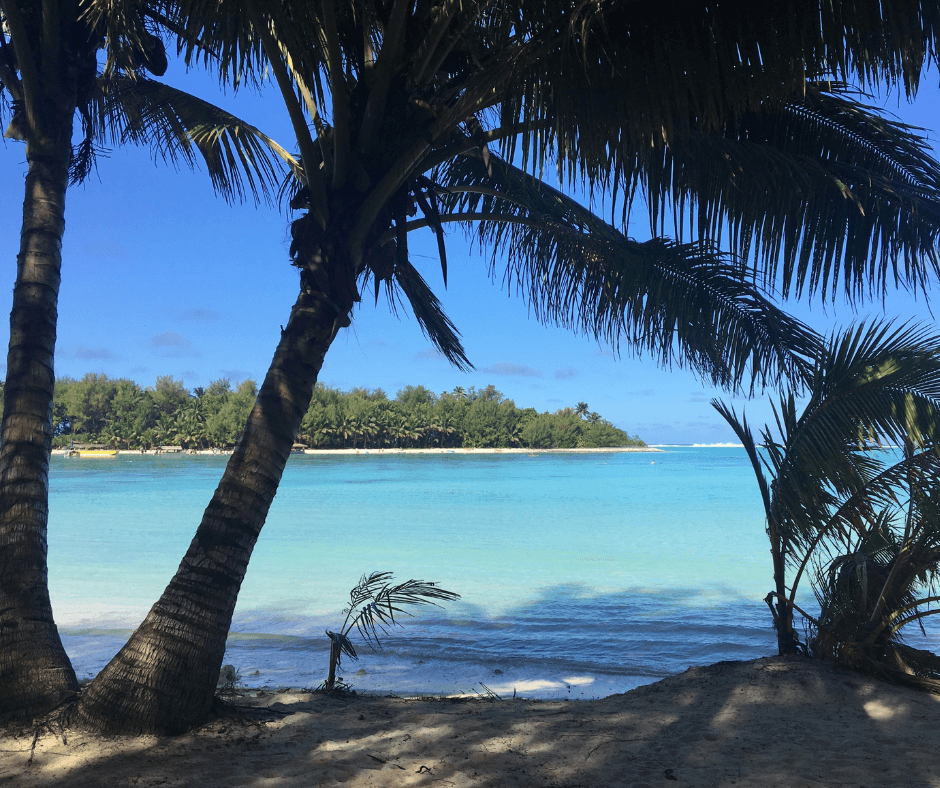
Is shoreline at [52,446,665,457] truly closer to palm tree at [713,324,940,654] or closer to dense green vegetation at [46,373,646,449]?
dense green vegetation at [46,373,646,449]

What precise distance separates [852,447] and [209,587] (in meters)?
3.62

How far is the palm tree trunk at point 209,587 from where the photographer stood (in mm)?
2844

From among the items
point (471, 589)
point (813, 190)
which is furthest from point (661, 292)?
point (471, 589)

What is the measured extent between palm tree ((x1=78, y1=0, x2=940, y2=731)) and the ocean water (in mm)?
2717

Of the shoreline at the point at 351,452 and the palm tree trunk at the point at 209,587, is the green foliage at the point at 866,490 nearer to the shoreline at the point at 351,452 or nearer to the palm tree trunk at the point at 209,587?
the palm tree trunk at the point at 209,587

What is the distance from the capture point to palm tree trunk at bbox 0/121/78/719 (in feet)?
9.76

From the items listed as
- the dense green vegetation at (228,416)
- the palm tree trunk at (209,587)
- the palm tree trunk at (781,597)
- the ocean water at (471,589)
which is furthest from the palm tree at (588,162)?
the dense green vegetation at (228,416)

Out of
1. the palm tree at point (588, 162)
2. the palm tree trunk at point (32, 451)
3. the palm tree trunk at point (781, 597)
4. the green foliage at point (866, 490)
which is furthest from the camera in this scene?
the palm tree trunk at point (781, 597)

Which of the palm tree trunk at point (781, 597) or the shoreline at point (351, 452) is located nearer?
the palm tree trunk at point (781, 597)

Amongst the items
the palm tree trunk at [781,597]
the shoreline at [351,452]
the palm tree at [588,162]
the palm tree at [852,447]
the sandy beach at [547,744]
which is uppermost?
the palm tree at [588,162]

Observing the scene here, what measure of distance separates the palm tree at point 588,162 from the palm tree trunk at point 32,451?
0.33 m

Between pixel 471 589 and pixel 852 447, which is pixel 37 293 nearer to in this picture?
pixel 852 447

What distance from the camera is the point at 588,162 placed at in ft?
9.27

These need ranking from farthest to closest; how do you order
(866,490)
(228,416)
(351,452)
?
(351,452), (228,416), (866,490)
